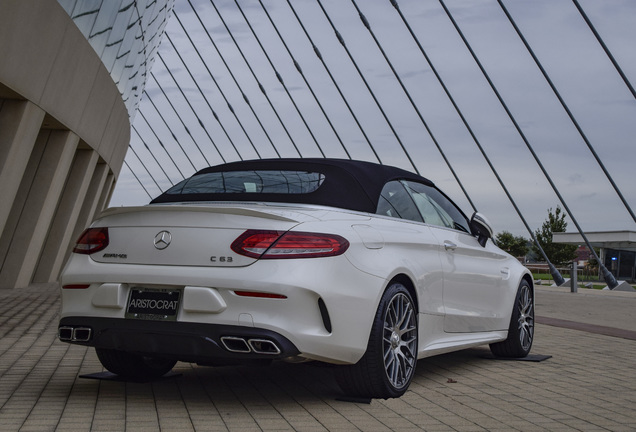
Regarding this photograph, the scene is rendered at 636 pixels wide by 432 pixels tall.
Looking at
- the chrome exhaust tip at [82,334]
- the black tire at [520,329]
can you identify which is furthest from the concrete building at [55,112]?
the black tire at [520,329]

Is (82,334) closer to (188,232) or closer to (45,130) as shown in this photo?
(188,232)

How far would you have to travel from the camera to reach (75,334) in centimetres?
480

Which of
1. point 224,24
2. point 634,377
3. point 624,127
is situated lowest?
point 634,377

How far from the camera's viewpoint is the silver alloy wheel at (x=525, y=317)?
7352mm

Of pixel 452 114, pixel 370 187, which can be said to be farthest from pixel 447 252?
pixel 452 114

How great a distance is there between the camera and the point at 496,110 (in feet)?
73.5

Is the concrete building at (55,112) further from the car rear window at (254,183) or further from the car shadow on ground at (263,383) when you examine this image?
the car shadow on ground at (263,383)

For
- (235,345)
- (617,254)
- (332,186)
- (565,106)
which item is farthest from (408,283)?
(617,254)

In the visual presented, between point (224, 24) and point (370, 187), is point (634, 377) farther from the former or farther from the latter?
point (224, 24)

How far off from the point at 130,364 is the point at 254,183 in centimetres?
136

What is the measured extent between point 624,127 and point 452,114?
1051cm

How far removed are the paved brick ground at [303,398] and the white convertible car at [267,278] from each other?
27 cm

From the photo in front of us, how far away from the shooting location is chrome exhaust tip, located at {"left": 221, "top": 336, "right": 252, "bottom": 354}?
14.5ft

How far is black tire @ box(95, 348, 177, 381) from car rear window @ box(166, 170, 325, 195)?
1050mm
